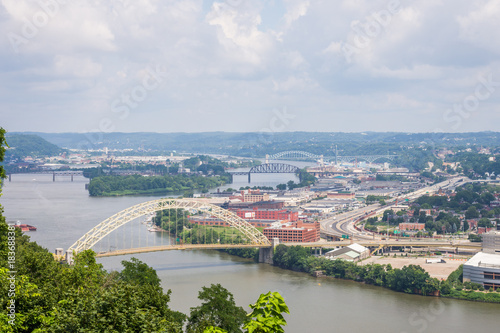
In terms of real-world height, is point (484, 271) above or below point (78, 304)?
below

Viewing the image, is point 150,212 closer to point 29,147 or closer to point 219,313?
point 219,313

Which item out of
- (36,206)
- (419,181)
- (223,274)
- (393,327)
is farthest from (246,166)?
(393,327)

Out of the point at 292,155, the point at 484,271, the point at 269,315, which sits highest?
the point at 292,155

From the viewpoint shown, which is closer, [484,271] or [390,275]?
[484,271]

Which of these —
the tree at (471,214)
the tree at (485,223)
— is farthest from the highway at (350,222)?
the tree at (485,223)

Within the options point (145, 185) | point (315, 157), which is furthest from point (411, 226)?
point (315, 157)

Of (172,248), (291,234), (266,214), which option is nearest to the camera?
(172,248)

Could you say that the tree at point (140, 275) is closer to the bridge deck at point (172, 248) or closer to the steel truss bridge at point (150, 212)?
the bridge deck at point (172, 248)

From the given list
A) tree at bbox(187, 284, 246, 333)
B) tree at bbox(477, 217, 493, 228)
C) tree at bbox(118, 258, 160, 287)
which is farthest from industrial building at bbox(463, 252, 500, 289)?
Answer: tree at bbox(477, 217, 493, 228)

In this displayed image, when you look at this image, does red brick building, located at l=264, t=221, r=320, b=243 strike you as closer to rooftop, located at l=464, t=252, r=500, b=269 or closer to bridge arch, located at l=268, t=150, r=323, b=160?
rooftop, located at l=464, t=252, r=500, b=269
